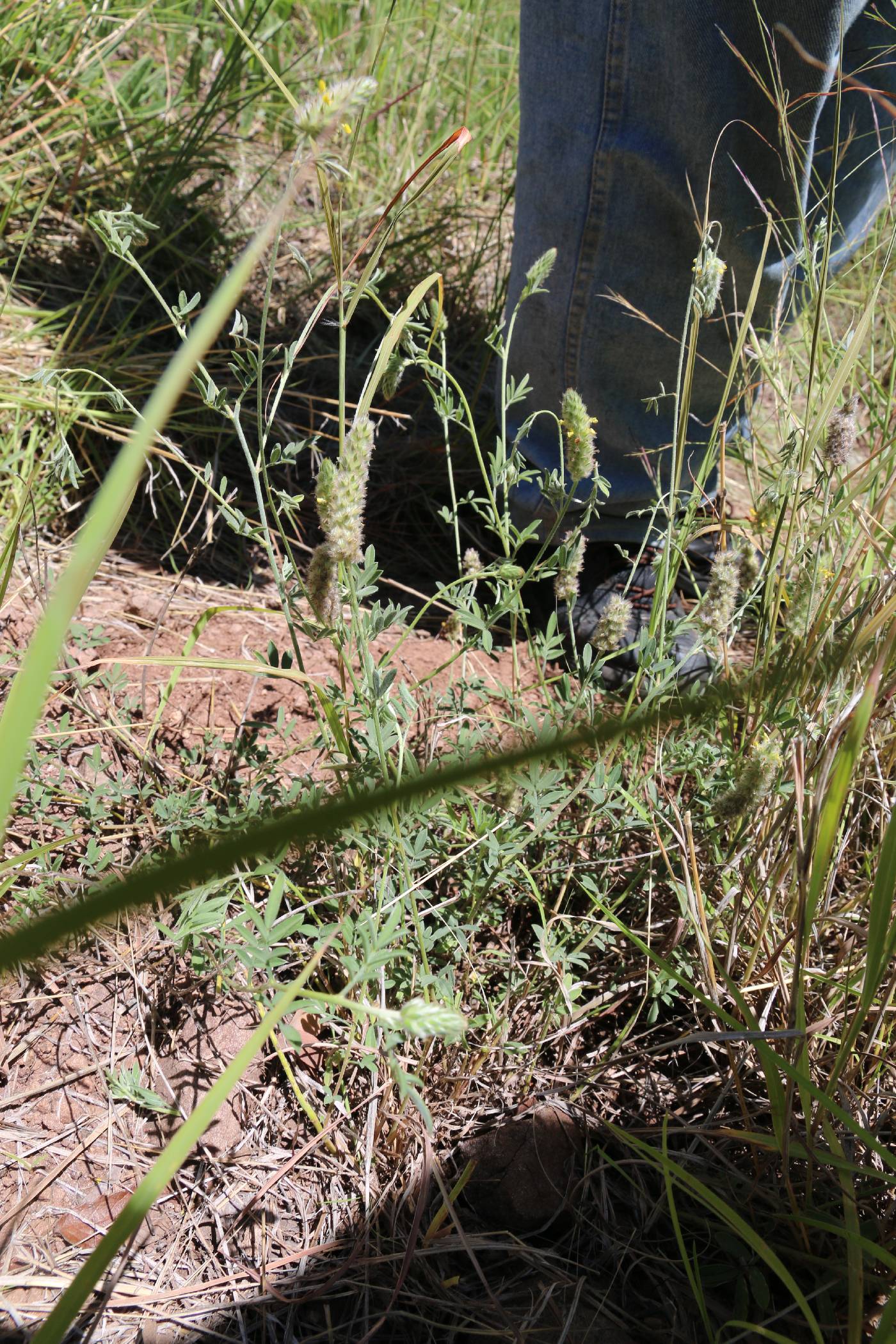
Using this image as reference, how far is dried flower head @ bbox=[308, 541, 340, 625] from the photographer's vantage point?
1.06 metres

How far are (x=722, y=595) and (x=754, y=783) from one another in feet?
0.85

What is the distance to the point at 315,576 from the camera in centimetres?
107

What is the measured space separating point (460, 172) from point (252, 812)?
7.77 ft

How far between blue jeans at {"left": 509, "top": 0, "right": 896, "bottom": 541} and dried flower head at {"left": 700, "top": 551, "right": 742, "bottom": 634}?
20 centimetres

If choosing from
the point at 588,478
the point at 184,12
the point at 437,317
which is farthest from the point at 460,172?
the point at 437,317

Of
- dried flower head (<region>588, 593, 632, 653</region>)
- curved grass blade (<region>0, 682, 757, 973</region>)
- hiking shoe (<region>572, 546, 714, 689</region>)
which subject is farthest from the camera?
hiking shoe (<region>572, 546, 714, 689</region>)

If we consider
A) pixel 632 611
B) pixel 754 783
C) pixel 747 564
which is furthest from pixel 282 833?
pixel 632 611

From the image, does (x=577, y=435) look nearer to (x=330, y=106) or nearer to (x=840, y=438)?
(x=840, y=438)

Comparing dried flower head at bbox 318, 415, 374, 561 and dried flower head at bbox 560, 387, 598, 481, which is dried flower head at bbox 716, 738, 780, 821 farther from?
dried flower head at bbox 318, 415, 374, 561

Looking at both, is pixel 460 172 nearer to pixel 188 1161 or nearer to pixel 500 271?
pixel 500 271

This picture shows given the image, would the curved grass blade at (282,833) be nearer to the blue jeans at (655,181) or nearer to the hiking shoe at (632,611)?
the blue jeans at (655,181)

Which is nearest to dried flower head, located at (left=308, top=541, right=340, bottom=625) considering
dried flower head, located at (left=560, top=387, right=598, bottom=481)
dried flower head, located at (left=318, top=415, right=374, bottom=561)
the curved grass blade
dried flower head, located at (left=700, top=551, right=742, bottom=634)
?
dried flower head, located at (left=318, top=415, right=374, bottom=561)

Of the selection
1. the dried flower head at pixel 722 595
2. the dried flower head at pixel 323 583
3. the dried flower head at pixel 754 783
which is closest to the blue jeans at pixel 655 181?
the dried flower head at pixel 722 595

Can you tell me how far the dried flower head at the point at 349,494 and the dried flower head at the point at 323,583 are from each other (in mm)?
39
